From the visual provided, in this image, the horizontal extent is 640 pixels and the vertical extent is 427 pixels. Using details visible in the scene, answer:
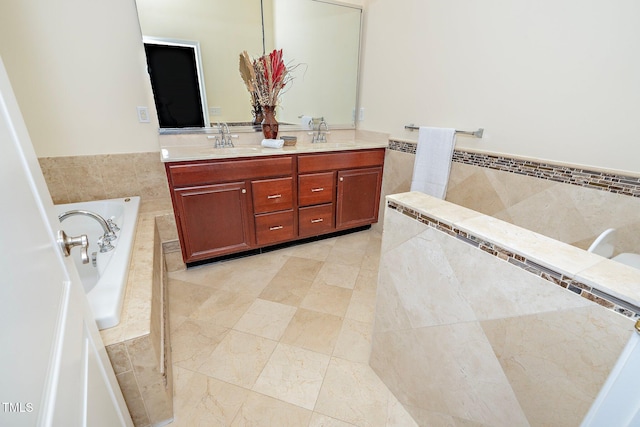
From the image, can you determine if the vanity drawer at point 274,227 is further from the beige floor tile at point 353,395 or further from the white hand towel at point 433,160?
the beige floor tile at point 353,395

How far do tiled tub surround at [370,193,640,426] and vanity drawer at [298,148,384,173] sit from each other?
1.25m

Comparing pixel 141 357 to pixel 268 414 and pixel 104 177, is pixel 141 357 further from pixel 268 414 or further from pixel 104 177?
pixel 104 177

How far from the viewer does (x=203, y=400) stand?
4.02ft

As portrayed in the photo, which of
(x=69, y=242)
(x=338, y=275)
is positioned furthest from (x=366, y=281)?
(x=69, y=242)

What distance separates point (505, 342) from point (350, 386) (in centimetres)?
79

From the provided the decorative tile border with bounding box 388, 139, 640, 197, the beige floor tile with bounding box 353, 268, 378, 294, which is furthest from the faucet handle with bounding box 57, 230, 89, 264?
the decorative tile border with bounding box 388, 139, 640, 197

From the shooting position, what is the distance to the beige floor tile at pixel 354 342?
4.76ft

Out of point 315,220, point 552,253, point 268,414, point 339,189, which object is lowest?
point 268,414

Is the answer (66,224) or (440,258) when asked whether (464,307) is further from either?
(66,224)

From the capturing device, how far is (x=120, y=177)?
2.12 metres

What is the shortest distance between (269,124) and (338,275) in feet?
4.43

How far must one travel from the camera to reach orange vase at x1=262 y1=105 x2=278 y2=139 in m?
2.30

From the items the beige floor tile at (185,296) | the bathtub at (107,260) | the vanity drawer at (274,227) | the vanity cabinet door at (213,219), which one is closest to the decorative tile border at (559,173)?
the vanity drawer at (274,227)

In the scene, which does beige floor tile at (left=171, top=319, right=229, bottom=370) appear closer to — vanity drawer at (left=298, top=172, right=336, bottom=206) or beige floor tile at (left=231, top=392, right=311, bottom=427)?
beige floor tile at (left=231, top=392, right=311, bottom=427)
